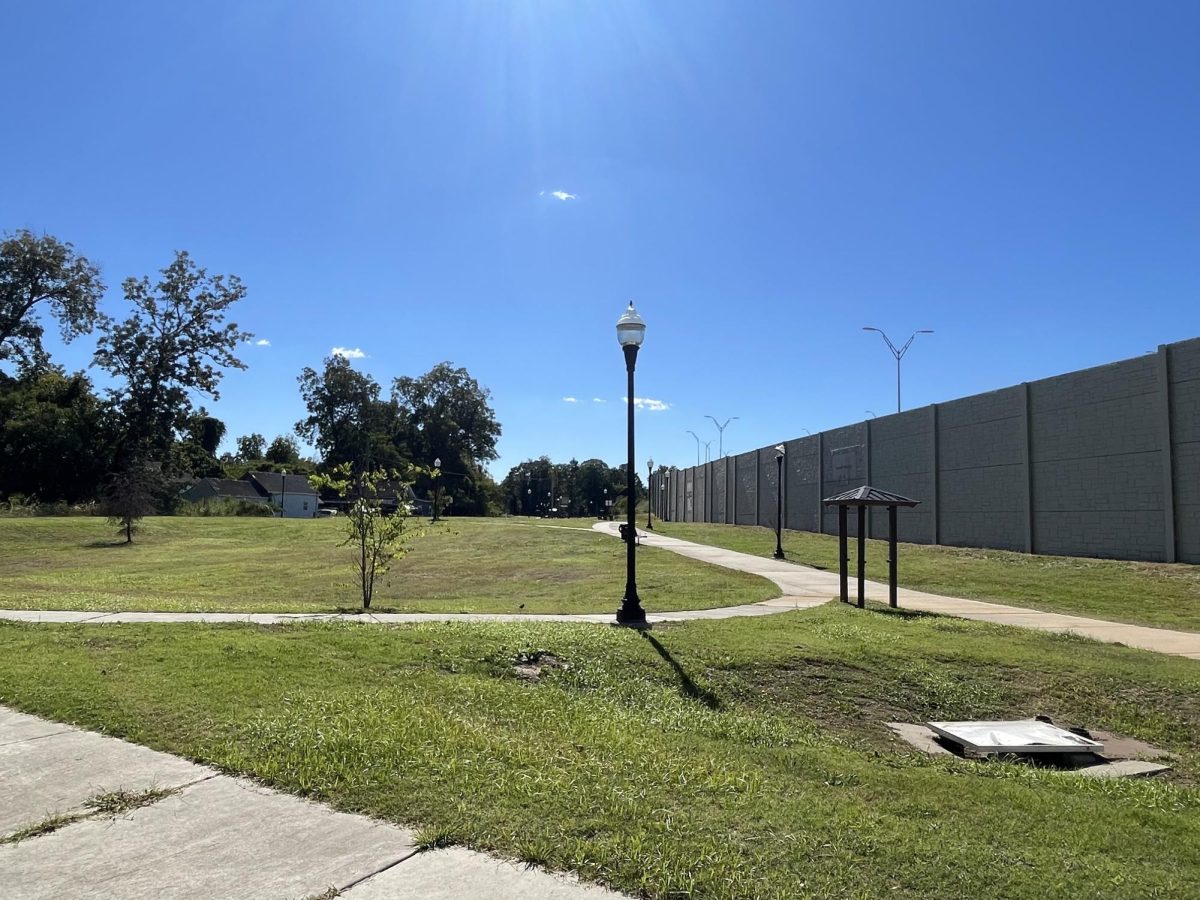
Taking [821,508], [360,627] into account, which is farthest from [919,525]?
[360,627]

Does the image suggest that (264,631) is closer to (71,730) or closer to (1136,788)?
(71,730)

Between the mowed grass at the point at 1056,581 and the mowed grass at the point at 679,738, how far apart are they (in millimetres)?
7012

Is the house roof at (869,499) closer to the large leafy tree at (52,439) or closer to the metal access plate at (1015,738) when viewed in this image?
the metal access plate at (1015,738)

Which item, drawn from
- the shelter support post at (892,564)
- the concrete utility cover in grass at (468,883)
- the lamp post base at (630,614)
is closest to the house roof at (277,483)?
the shelter support post at (892,564)

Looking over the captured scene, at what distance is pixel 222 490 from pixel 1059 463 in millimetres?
84472

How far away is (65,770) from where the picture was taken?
4422 millimetres

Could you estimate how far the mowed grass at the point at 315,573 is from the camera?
13.8 m

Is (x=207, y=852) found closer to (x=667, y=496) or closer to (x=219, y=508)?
(x=219, y=508)

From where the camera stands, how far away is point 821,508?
3928 cm

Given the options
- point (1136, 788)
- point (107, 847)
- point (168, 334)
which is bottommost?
point (1136, 788)

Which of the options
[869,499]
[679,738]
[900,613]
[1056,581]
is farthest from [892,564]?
[679,738]

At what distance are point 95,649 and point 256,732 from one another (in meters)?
3.66

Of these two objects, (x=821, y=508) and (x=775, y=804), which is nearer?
(x=775, y=804)

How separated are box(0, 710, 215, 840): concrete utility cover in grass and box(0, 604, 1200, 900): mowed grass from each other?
0.18 m
